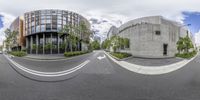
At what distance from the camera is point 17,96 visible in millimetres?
2875

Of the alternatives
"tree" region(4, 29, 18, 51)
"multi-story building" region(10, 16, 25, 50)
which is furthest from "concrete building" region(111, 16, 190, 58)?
"tree" region(4, 29, 18, 51)

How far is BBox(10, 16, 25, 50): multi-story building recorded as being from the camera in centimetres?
432

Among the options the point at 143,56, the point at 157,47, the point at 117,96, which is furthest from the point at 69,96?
the point at 157,47

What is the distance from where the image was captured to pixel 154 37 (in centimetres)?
344

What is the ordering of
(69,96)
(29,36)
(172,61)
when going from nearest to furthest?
1. (69,96)
2. (172,61)
3. (29,36)

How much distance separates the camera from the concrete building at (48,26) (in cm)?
340

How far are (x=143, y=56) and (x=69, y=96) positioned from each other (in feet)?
5.54

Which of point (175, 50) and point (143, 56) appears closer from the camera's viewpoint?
point (143, 56)

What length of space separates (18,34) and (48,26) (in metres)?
2.04

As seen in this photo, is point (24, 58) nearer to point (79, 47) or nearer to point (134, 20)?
point (79, 47)

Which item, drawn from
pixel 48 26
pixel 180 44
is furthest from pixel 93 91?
pixel 180 44

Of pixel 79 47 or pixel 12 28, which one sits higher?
pixel 12 28

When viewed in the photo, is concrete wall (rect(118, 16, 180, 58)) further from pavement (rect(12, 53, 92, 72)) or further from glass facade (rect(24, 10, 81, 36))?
glass facade (rect(24, 10, 81, 36))

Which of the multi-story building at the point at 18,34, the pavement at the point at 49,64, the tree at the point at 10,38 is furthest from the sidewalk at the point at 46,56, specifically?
the tree at the point at 10,38
